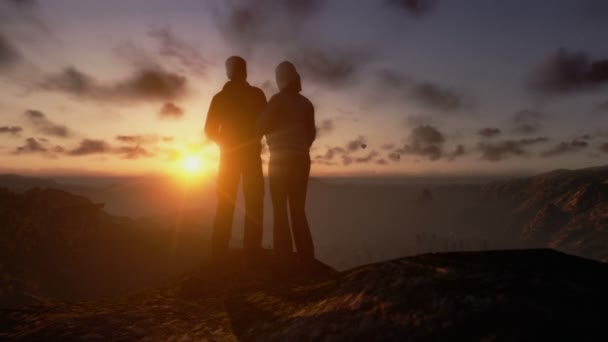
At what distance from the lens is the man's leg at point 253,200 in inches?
299

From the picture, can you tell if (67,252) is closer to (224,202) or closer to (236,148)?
(224,202)

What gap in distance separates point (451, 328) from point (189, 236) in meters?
140

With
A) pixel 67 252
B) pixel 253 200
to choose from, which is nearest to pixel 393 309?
pixel 253 200

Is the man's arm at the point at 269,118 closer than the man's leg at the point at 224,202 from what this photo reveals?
Yes

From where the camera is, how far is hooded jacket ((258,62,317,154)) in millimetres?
6402

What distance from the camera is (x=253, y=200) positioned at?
25.1 feet

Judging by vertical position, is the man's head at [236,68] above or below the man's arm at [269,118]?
above

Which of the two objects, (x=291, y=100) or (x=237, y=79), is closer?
(x=291, y=100)

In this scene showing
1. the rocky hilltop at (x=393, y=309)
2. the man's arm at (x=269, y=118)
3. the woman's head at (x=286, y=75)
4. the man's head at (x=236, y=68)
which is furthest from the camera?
the man's head at (x=236, y=68)

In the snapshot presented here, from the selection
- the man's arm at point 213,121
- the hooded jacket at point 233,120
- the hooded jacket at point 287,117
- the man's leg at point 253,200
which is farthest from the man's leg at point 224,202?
the hooded jacket at point 287,117

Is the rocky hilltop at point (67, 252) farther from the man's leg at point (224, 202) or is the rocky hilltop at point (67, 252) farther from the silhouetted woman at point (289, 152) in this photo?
the silhouetted woman at point (289, 152)

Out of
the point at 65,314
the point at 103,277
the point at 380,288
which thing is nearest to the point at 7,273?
the point at 103,277

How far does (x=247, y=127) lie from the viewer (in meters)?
7.54

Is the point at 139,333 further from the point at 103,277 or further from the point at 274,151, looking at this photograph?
the point at 103,277
